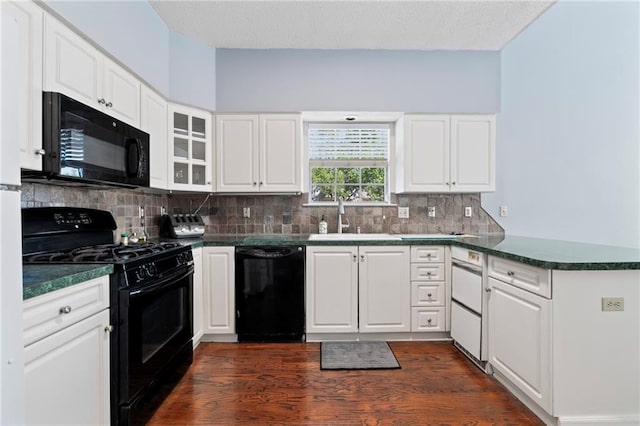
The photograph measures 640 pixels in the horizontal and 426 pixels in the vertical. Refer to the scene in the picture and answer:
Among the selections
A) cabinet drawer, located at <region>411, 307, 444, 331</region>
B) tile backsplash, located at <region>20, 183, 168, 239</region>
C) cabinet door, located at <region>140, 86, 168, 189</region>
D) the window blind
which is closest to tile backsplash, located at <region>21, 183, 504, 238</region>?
tile backsplash, located at <region>20, 183, 168, 239</region>

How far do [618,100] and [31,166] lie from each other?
17.5 ft

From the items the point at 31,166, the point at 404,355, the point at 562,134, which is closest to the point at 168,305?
the point at 31,166

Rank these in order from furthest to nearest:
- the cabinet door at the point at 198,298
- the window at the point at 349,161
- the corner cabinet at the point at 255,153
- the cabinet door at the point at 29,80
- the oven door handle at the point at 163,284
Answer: the window at the point at 349,161
the corner cabinet at the point at 255,153
the cabinet door at the point at 198,298
the oven door handle at the point at 163,284
the cabinet door at the point at 29,80

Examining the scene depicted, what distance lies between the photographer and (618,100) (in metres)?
3.70

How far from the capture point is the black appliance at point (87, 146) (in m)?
1.55

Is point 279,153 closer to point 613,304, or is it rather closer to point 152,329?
point 152,329

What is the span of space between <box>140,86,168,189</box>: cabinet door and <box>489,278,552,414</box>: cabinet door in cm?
269

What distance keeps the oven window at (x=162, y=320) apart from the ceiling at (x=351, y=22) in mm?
2221

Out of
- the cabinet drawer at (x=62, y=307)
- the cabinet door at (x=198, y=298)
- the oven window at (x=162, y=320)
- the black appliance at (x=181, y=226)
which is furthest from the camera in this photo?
the black appliance at (x=181, y=226)

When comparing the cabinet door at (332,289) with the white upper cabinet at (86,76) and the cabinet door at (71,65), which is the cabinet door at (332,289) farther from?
the cabinet door at (71,65)

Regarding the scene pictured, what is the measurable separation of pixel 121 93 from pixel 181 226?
1260 mm

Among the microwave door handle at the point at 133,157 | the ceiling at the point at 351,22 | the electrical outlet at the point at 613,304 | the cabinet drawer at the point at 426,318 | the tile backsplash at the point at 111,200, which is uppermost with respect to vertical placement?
the ceiling at the point at 351,22

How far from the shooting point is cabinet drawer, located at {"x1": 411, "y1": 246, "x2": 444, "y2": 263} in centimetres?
289

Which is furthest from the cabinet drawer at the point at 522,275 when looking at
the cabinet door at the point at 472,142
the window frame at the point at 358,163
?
the window frame at the point at 358,163
